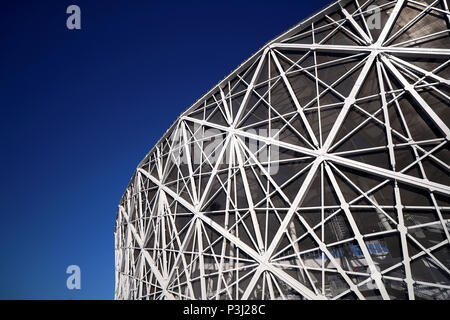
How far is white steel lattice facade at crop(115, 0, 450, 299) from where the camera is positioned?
25.9ft

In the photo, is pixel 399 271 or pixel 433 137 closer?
pixel 399 271

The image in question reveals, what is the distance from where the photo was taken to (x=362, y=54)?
32.7ft

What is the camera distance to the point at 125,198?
77.4 feet

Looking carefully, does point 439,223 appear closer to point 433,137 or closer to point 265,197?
point 433,137

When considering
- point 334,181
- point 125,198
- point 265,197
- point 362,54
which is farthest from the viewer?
point 125,198

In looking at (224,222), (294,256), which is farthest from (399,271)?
(224,222)

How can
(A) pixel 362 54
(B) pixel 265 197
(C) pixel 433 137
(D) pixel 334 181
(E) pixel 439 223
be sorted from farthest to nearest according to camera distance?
(B) pixel 265 197
(A) pixel 362 54
(D) pixel 334 181
(C) pixel 433 137
(E) pixel 439 223

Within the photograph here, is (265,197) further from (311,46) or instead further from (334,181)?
(311,46)

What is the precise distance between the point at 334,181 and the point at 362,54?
6.18 m

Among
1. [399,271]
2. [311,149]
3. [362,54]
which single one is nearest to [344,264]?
[399,271]

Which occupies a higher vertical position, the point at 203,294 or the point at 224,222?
the point at 224,222

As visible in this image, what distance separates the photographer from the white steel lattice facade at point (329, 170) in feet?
25.9

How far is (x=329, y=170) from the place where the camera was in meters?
9.37
